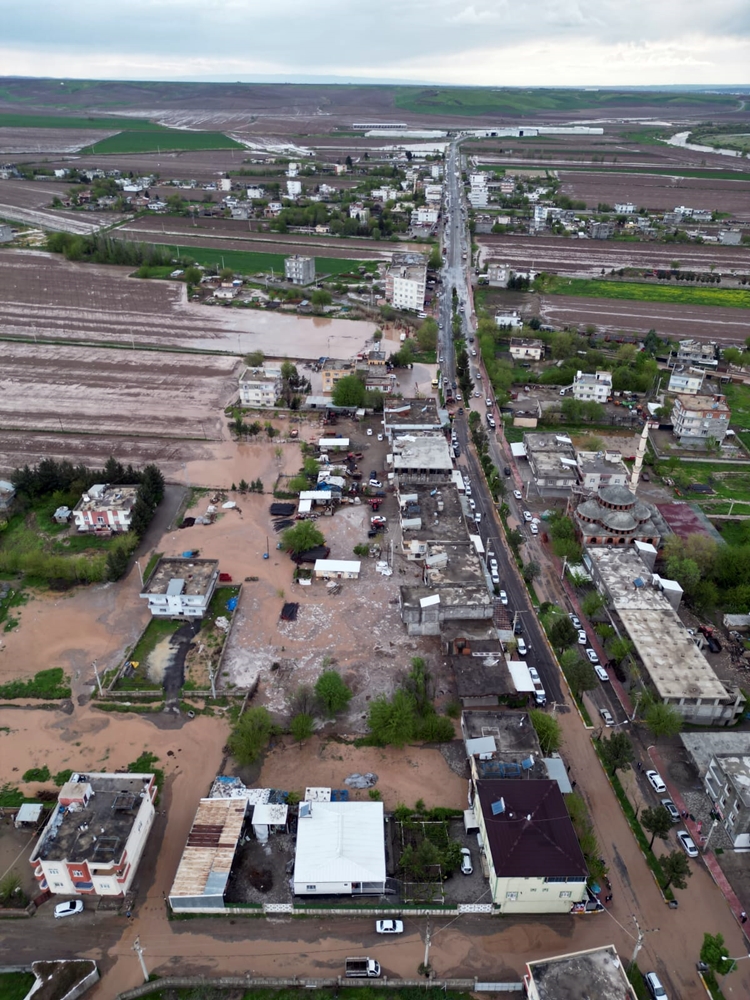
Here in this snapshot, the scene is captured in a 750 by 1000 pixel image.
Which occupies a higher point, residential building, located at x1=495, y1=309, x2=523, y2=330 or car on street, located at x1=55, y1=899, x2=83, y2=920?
residential building, located at x1=495, y1=309, x2=523, y2=330

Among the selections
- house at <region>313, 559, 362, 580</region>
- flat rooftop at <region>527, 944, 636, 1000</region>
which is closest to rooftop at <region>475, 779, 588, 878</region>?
flat rooftop at <region>527, 944, 636, 1000</region>

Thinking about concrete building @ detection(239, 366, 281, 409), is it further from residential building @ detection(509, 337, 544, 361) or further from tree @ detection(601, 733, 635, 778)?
tree @ detection(601, 733, 635, 778)

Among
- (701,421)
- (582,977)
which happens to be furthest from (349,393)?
(582,977)

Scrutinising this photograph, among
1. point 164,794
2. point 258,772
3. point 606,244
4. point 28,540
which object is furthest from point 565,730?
point 606,244

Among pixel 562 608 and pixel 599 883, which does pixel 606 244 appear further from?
pixel 599 883

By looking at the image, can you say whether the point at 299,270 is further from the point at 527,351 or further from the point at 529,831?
the point at 529,831

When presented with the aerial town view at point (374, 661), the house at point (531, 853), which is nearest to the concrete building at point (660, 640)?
the aerial town view at point (374, 661)

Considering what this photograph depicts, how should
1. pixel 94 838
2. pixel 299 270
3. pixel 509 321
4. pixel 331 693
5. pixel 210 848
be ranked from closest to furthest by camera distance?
pixel 94 838
pixel 210 848
pixel 331 693
pixel 509 321
pixel 299 270
